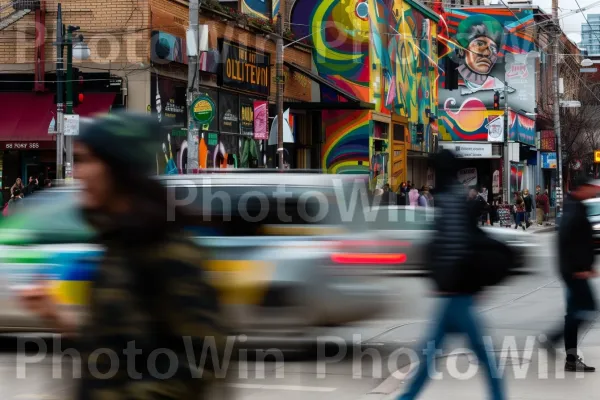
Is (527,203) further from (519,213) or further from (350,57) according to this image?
(350,57)

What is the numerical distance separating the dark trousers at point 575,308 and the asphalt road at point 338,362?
1.06 meters

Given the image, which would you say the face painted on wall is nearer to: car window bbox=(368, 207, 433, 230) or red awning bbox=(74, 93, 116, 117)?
red awning bbox=(74, 93, 116, 117)

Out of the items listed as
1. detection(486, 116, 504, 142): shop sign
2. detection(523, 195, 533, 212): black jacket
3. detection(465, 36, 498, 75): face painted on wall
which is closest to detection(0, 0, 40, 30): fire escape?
detection(523, 195, 533, 212): black jacket

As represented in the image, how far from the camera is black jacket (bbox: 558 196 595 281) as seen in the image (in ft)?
30.6

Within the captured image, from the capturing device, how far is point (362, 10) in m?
44.7

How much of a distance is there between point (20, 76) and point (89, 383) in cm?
2774

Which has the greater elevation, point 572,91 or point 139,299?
point 572,91

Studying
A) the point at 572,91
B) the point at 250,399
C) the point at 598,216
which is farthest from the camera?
the point at 572,91

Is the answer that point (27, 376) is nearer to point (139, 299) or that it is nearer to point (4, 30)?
point (139, 299)

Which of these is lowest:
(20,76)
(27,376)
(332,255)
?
(27,376)

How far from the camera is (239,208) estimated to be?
10.0m

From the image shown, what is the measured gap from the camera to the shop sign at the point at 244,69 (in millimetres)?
33938

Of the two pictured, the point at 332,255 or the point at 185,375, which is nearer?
the point at 185,375

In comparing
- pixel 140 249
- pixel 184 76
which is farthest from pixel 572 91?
pixel 140 249
